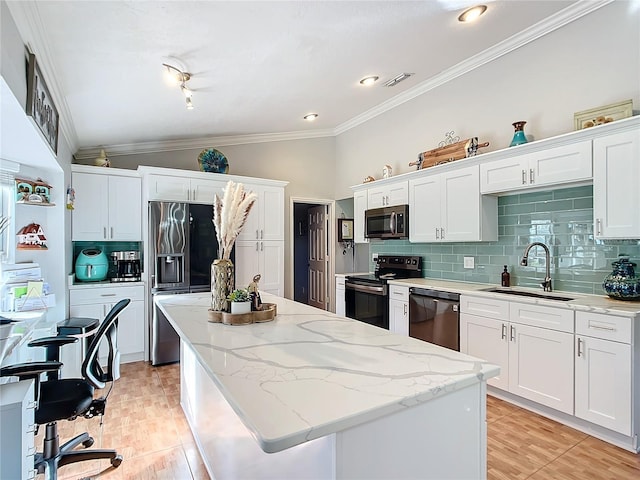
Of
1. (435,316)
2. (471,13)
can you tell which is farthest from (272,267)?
(471,13)

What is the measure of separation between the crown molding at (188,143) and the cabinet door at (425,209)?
2.22 meters

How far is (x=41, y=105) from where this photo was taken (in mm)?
2062

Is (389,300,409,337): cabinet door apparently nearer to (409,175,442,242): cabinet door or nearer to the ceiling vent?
(409,175,442,242): cabinet door

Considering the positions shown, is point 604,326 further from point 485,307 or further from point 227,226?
point 227,226

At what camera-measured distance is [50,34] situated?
191 cm

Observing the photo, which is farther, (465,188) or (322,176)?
(322,176)

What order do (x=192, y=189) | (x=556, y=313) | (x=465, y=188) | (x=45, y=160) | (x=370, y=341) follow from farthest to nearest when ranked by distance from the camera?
(x=192, y=189), (x=465, y=188), (x=45, y=160), (x=556, y=313), (x=370, y=341)

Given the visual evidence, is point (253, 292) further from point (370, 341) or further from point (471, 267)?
point (471, 267)

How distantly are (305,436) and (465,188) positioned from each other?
3.04 meters

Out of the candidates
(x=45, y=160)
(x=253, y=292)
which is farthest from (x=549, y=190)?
(x=45, y=160)

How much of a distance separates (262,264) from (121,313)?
1.72 m

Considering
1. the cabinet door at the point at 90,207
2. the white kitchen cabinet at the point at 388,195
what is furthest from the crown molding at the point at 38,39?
the white kitchen cabinet at the point at 388,195

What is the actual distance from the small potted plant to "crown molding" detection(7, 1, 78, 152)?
1627 mm

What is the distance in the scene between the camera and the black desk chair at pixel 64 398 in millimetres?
1673
